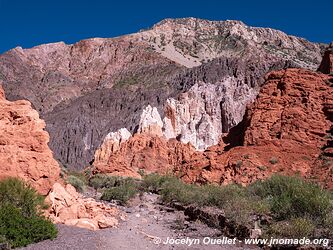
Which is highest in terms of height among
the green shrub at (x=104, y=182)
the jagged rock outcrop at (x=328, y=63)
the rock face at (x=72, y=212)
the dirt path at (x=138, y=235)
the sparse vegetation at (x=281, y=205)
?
the jagged rock outcrop at (x=328, y=63)

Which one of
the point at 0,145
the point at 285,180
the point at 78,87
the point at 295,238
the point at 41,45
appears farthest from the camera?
the point at 41,45

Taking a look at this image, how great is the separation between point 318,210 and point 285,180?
543 cm

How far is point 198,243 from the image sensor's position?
1339cm

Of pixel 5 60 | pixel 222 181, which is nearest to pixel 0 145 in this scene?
pixel 222 181

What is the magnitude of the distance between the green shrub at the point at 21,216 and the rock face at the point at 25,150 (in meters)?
1.12

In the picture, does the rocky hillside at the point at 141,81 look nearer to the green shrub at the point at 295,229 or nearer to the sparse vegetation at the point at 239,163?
the sparse vegetation at the point at 239,163

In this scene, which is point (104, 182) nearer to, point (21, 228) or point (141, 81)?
point (21, 228)

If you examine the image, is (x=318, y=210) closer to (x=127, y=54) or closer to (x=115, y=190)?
(x=115, y=190)

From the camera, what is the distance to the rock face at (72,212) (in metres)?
14.2

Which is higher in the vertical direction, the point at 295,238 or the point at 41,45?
the point at 41,45

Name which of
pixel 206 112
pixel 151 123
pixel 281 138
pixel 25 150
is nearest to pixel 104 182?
pixel 281 138

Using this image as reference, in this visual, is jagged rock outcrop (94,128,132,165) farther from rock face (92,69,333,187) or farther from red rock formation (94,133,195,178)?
rock face (92,69,333,187)

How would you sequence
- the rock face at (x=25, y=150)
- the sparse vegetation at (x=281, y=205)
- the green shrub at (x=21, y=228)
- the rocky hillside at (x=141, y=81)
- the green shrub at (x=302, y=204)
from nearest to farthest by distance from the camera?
the green shrub at (x=21, y=228) → the sparse vegetation at (x=281, y=205) → the green shrub at (x=302, y=204) → the rock face at (x=25, y=150) → the rocky hillside at (x=141, y=81)

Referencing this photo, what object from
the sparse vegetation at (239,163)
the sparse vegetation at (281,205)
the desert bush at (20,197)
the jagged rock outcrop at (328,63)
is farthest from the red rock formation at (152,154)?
the desert bush at (20,197)
